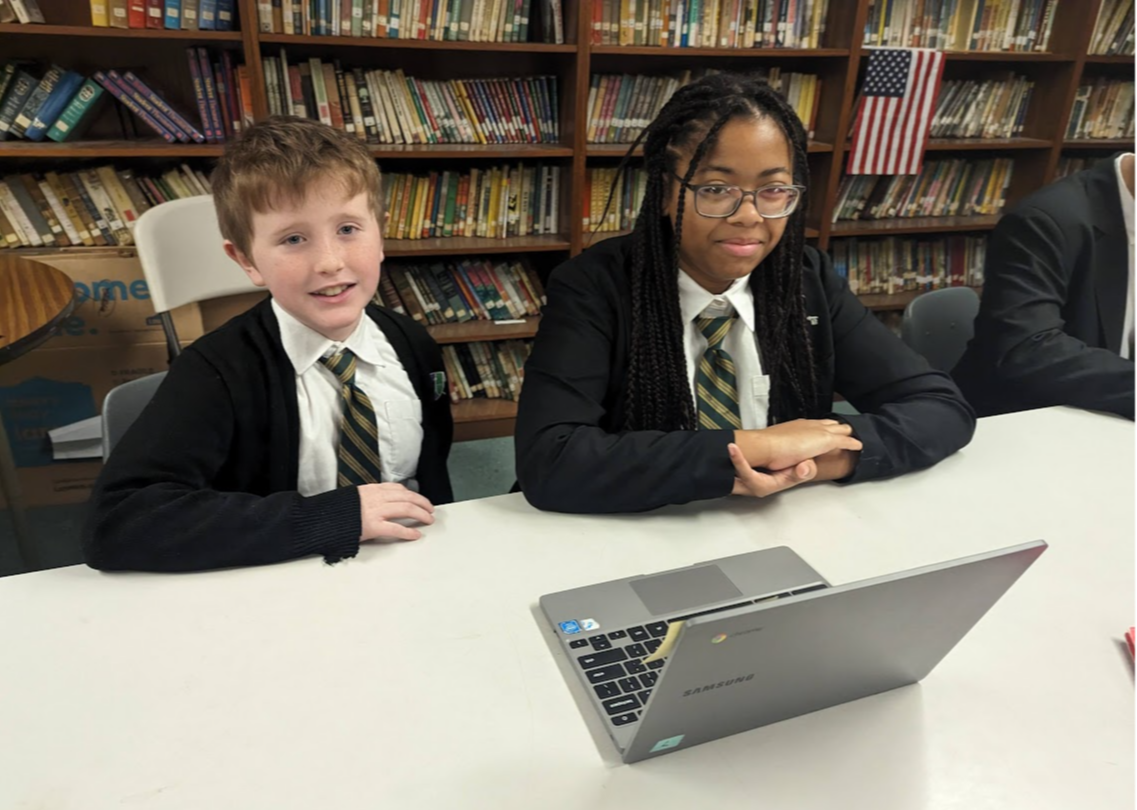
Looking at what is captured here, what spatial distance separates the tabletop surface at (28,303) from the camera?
1.46 metres

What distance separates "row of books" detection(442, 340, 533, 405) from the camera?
2.88 meters

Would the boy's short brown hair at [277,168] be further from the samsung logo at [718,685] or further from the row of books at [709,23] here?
the row of books at [709,23]

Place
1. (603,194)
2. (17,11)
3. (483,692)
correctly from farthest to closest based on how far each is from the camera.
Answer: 1. (603,194)
2. (17,11)
3. (483,692)

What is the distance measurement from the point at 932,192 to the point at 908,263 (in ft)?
0.99

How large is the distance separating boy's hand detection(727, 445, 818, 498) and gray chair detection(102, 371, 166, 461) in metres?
0.85

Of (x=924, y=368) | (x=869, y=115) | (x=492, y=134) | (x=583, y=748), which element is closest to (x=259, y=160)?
(x=583, y=748)

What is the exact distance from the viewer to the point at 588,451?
1044 millimetres

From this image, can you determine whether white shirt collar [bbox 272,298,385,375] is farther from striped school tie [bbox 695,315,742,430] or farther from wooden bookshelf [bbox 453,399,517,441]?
wooden bookshelf [bbox 453,399,517,441]

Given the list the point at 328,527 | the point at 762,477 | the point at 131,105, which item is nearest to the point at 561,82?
the point at 131,105

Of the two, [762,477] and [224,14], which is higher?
[224,14]

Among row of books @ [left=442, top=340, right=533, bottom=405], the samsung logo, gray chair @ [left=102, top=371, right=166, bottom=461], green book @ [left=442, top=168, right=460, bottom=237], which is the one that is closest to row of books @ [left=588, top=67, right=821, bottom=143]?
green book @ [left=442, top=168, right=460, bottom=237]

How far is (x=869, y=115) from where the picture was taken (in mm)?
2766

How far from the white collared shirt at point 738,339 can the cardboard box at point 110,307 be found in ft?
5.40

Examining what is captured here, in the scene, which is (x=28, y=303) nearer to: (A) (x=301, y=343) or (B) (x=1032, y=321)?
(A) (x=301, y=343)
